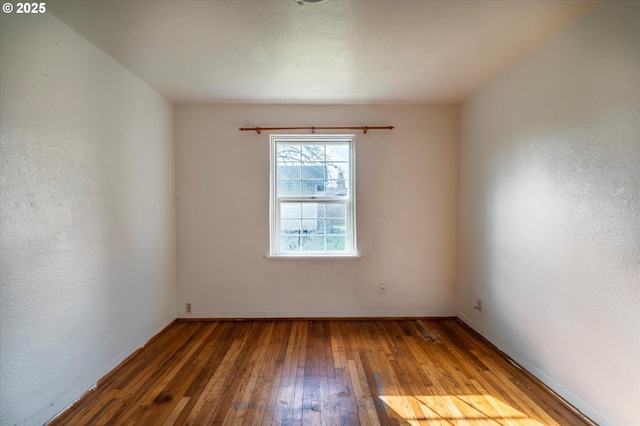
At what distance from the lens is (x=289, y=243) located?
2990mm

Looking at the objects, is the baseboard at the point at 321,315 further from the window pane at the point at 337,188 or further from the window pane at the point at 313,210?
the window pane at the point at 337,188

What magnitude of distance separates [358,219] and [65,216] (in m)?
2.39

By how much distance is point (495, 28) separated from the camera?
1.65 m

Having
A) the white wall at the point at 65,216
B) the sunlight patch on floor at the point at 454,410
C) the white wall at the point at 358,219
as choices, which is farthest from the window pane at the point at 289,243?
the sunlight patch on floor at the point at 454,410

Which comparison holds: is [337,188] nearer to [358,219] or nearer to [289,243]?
[358,219]

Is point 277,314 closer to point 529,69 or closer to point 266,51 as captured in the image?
point 266,51

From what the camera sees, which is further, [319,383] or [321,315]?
[321,315]

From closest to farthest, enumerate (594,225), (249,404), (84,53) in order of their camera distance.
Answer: (594,225) < (249,404) < (84,53)

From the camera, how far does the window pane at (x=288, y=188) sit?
298cm

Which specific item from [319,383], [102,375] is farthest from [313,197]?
[102,375]

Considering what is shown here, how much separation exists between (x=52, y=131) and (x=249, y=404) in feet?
6.65

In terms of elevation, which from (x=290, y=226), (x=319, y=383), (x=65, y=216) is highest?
(x=65, y=216)

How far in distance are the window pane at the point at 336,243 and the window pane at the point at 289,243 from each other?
0.36 m

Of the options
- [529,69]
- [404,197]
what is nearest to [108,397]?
[404,197]
